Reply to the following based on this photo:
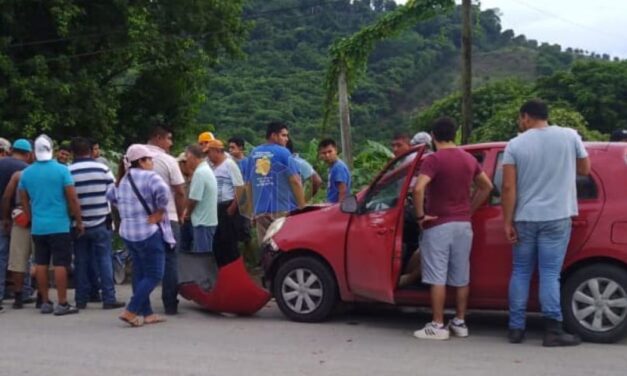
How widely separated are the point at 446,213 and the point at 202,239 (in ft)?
9.51

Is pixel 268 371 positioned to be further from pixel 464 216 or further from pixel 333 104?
pixel 333 104

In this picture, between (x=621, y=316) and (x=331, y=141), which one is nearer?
(x=621, y=316)

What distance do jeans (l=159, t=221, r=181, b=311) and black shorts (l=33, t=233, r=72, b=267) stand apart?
3.55 ft

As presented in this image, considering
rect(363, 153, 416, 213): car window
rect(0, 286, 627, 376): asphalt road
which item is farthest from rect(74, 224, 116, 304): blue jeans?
rect(363, 153, 416, 213): car window

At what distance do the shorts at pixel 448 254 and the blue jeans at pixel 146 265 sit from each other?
255 centimetres

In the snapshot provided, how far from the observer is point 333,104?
68.4 ft

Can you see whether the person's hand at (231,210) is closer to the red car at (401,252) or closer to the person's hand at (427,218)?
the red car at (401,252)

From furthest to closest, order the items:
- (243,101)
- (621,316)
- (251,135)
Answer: (243,101)
(251,135)
(621,316)

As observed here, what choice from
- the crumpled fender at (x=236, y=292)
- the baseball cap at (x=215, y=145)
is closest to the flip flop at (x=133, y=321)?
the crumpled fender at (x=236, y=292)

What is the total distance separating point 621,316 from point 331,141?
15.2 feet

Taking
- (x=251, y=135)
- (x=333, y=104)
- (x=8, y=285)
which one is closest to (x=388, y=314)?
(x=8, y=285)

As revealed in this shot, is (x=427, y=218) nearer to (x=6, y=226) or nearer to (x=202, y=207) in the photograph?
(x=202, y=207)

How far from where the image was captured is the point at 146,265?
28.2ft

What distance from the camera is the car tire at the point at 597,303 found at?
7.54 metres
